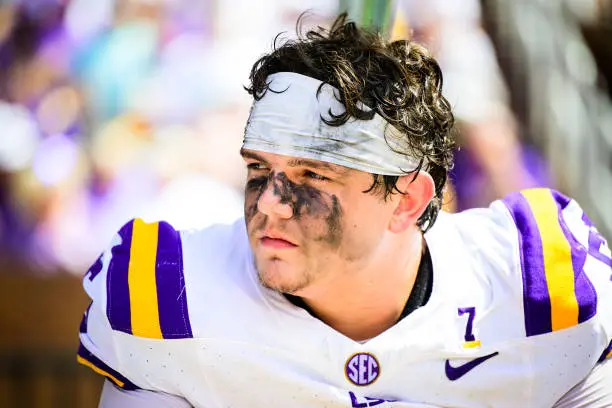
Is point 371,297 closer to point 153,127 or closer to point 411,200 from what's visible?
point 411,200

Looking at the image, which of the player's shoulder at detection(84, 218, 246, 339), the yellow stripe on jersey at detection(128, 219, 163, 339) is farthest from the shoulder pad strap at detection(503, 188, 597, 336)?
the yellow stripe on jersey at detection(128, 219, 163, 339)

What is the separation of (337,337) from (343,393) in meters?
0.13

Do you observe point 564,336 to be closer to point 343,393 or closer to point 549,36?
point 343,393

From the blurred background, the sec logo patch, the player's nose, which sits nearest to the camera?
the player's nose

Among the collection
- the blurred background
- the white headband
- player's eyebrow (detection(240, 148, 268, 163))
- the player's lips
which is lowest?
the blurred background

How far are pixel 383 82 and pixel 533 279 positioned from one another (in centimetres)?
Answer: 58

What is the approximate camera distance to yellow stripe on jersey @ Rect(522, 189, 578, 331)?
229cm

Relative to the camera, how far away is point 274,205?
2119 millimetres

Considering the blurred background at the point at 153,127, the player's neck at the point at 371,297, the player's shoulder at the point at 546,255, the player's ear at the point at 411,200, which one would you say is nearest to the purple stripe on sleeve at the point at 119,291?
the player's neck at the point at 371,297

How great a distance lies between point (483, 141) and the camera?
4.67 meters

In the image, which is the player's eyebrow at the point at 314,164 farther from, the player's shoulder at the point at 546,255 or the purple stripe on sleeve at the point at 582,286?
the purple stripe on sleeve at the point at 582,286

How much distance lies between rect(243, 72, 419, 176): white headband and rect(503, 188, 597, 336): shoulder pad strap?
41 cm

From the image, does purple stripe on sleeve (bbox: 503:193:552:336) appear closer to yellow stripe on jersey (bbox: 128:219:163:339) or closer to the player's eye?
the player's eye

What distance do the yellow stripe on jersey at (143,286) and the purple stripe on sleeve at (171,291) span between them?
0.04 ft
